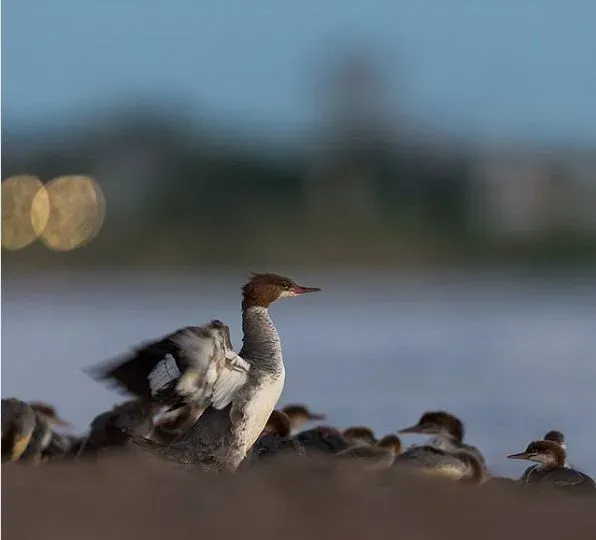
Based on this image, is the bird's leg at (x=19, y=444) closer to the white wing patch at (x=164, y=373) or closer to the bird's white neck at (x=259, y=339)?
the bird's white neck at (x=259, y=339)

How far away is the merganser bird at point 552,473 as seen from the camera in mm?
7219

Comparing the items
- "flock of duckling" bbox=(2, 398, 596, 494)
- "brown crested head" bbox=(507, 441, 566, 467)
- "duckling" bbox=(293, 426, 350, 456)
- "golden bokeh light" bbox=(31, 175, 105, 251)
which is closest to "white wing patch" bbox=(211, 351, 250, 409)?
"flock of duckling" bbox=(2, 398, 596, 494)

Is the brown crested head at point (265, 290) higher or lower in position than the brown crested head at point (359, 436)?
higher

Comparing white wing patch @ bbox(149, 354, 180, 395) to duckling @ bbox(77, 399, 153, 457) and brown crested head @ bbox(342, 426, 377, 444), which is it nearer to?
duckling @ bbox(77, 399, 153, 457)

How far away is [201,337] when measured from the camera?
646 centimetres

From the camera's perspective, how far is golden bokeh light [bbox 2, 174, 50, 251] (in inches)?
1185

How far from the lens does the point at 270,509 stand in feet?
16.3

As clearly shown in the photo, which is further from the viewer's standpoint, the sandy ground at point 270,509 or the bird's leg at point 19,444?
the bird's leg at point 19,444

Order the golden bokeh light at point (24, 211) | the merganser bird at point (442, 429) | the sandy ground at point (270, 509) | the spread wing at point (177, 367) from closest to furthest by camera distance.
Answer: the sandy ground at point (270, 509), the spread wing at point (177, 367), the merganser bird at point (442, 429), the golden bokeh light at point (24, 211)

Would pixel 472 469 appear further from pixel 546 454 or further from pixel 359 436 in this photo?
pixel 359 436

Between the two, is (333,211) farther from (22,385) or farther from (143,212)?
(22,385)

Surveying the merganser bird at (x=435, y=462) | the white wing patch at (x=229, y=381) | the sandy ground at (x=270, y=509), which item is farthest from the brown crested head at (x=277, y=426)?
the sandy ground at (x=270, y=509)

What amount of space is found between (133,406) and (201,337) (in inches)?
89.5

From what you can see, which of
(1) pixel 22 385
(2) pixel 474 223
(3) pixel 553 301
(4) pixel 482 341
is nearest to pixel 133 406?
(1) pixel 22 385
